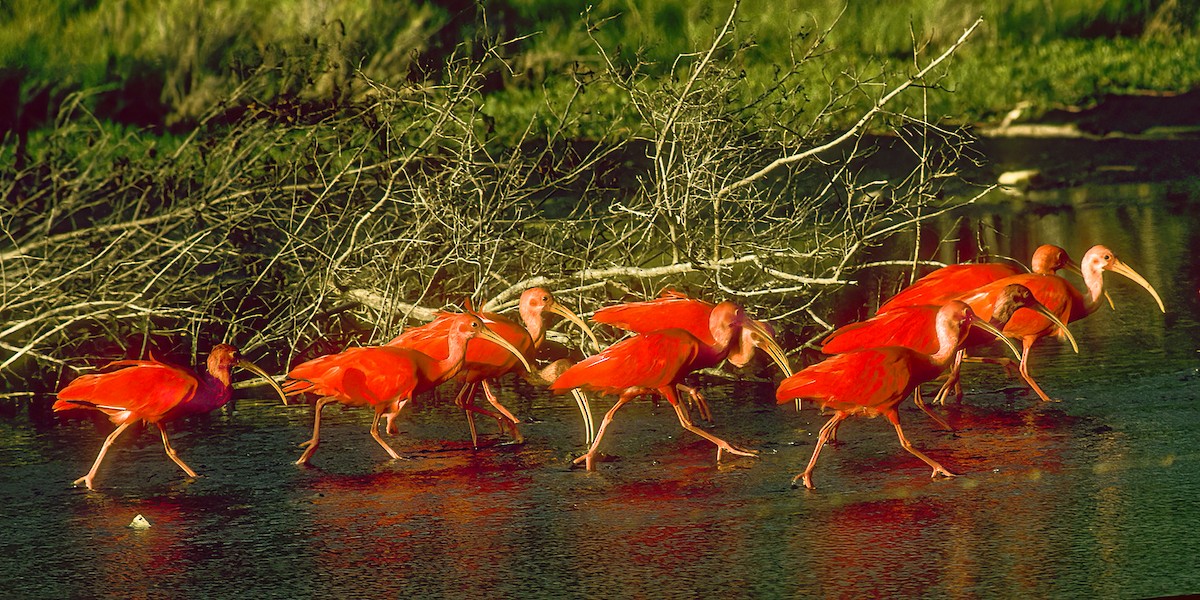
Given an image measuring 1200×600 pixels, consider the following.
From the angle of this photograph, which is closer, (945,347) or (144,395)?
(945,347)

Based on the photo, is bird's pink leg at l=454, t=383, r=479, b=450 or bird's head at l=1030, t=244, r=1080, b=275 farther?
bird's head at l=1030, t=244, r=1080, b=275

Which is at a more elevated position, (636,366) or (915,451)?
(636,366)

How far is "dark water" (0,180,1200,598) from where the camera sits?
5.88m

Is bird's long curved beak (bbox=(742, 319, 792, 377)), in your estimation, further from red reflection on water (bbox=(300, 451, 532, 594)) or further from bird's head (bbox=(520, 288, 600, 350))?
red reflection on water (bbox=(300, 451, 532, 594))

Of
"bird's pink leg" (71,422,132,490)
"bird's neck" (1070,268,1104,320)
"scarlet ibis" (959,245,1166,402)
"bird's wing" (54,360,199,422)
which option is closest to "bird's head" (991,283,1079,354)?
"scarlet ibis" (959,245,1166,402)

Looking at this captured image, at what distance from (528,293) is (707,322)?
0.90m

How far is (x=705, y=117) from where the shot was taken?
10.8 m

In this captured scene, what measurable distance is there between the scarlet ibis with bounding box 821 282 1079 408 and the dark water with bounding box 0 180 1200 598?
1.18 feet

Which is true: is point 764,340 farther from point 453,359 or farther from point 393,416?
point 393,416

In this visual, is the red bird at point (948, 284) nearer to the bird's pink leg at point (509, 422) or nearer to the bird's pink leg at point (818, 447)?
the bird's pink leg at point (818, 447)

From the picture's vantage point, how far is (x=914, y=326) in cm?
827

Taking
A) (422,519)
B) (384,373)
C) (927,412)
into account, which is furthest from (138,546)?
(927,412)

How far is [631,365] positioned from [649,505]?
1003 millimetres

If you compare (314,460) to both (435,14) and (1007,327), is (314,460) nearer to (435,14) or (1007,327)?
(1007,327)
